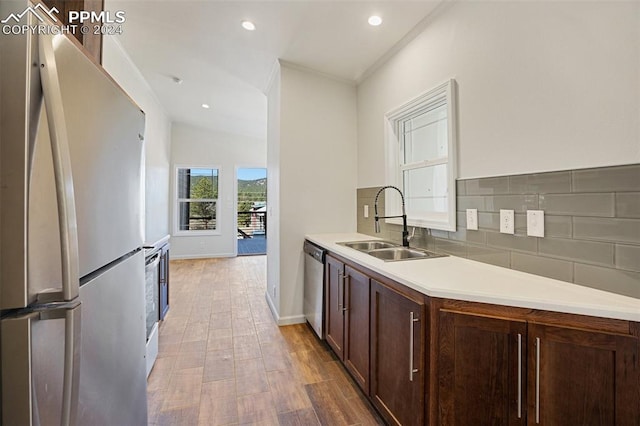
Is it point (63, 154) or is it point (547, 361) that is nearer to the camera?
point (63, 154)

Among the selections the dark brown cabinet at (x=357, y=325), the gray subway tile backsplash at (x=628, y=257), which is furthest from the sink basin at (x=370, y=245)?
the gray subway tile backsplash at (x=628, y=257)

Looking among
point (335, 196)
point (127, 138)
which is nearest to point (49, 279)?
point (127, 138)

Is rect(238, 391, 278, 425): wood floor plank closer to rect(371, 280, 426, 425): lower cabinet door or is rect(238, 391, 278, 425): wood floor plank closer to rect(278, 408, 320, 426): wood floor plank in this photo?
rect(278, 408, 320, 426): wood floor plank

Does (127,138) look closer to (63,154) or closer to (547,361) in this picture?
(63,154)

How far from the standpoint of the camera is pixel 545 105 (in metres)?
1.45

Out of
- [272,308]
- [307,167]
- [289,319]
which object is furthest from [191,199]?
[289,319]

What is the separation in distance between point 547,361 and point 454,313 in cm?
33

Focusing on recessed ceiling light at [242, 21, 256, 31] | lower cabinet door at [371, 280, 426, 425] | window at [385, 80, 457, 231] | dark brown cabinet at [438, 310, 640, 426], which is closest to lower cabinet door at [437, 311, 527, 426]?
dark brown cabinet at [438, 310, 640, 426]

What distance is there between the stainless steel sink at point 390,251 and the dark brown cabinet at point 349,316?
0.26 metres

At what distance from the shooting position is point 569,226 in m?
1.35

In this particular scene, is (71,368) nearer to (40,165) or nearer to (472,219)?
(40,165)

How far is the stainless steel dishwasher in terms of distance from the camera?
2625 millimetres

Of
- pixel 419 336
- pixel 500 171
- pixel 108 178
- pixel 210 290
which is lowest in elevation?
pixel 210 290

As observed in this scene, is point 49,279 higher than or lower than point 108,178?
lower
